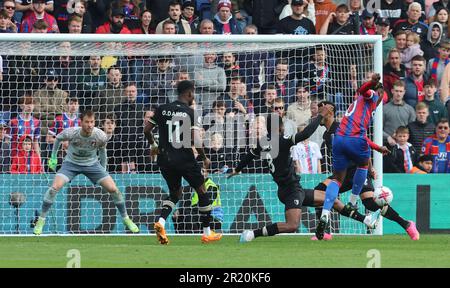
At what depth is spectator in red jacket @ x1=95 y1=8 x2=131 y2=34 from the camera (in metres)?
21.0

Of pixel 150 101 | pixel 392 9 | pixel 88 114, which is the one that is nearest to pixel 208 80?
pixel 150 101

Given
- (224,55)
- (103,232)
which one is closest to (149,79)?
(224,55)

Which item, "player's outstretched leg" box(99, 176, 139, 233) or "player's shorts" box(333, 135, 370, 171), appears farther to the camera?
"player's outstretched leg" box(99, 176, 139, 233)

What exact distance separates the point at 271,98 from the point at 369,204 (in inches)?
109

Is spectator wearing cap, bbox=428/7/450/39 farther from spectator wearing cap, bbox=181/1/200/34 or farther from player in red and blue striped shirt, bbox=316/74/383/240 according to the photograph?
player in red and blue striped shirt, bbox=316/74/383/240

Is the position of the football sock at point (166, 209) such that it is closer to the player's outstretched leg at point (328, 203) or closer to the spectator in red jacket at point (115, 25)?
the player's outstretched leg at point (328, 203)

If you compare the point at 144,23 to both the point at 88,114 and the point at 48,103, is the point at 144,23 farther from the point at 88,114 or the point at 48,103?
the point at 88,114

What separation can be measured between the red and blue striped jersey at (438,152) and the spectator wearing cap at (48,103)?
621 centimetres

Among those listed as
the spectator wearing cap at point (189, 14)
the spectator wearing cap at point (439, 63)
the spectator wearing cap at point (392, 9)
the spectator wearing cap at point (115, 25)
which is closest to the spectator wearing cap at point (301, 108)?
the spectator wearing cap at point (189, 14)

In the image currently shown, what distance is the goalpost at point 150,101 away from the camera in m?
18.9

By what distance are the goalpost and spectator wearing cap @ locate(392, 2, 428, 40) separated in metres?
3.14

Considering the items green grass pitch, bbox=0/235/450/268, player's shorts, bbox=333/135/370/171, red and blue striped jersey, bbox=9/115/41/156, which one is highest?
red and blue striped jersey, bbox=9/115/41/156

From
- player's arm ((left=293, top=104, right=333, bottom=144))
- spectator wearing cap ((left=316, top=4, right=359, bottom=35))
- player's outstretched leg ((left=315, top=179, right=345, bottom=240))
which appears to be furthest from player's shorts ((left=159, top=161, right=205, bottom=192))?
spectator wearing cap ((left=316, top=4, right=359, bottom=35))

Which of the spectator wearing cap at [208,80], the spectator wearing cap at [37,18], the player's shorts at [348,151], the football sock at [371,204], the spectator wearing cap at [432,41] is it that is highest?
the spectator wearing cap at [37,18]
